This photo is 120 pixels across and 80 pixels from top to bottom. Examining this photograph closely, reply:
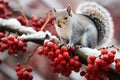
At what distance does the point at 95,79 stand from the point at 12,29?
572 mm

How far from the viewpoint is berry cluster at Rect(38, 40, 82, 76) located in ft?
5.74

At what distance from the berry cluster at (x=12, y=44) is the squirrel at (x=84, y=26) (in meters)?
0.35

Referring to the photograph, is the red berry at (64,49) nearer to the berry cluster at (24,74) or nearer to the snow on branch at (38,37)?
the snow on branch at (38,37)

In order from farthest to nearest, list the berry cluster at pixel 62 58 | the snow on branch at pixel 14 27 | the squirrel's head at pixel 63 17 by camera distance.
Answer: the squirrel's head at pixel 63 17, the snow on branch at pixel 14 27, the berry cluster at pixel 62 58

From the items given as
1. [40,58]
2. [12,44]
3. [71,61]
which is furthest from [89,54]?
[40,58]

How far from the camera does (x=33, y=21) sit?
2342 millimetres

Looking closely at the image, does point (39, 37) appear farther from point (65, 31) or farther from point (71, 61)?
point (65, 31)

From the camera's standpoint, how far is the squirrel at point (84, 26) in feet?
7.66

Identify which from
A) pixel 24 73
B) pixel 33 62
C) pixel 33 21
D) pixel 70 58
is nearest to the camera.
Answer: pixel 70 58

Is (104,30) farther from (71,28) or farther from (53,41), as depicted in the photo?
(53,41)

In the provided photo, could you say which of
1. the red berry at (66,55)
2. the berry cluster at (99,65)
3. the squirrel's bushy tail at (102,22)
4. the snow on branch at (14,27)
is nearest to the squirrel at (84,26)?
the squirrel's bushy tail at (102,22)

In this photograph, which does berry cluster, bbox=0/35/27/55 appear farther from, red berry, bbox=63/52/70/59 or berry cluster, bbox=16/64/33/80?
red berry, bbox=63/52/70/59

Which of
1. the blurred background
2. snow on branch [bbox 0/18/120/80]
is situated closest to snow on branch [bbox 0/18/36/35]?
snow on branch [bbox 0/18/120/80]

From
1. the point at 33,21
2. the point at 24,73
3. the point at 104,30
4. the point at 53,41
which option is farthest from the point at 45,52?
the point at 104,30
